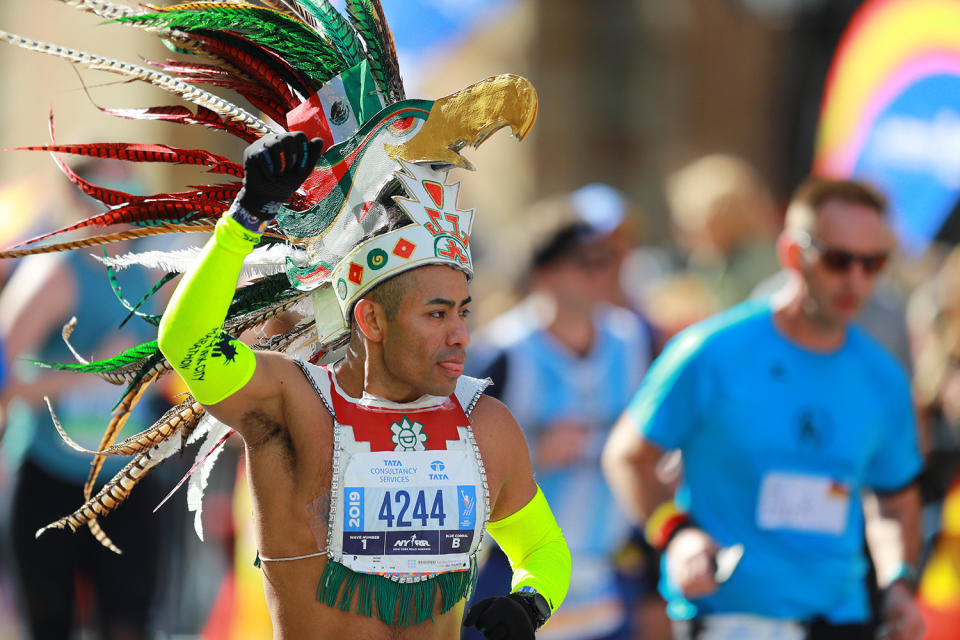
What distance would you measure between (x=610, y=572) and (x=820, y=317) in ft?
4.80

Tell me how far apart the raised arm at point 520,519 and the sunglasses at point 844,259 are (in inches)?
70.5

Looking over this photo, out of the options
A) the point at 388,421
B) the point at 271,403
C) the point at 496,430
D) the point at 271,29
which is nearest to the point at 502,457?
the point at 496,430

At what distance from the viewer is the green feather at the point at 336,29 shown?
3.22 m

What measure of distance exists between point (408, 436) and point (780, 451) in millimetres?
1841

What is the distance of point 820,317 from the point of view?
469cm

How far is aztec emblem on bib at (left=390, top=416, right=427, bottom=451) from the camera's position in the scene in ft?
10.1

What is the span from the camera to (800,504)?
449cm

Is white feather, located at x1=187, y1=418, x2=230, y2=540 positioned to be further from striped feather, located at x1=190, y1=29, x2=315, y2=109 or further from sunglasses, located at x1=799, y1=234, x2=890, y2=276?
sunglasses, located at x1=799, y1=234, x2=890, y2=276

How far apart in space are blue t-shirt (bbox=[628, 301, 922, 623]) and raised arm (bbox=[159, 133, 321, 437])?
Answer: 7.11 ft

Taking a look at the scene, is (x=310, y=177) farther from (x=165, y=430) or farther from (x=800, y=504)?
(x=800, y=504)

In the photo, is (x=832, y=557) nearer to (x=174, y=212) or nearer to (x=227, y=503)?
(x=174, y=212)

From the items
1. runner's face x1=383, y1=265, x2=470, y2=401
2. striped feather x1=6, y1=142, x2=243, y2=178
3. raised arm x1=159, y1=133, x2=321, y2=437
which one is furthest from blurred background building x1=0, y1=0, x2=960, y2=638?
raised arm x1=159, y1=133, x2=321, y2=437

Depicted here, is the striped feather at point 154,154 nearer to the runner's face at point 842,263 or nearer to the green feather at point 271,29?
the green feather at point 271,29

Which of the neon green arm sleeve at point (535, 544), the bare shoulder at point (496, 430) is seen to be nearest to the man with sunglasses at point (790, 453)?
the neon green arm sleeve at point (535, 544)
